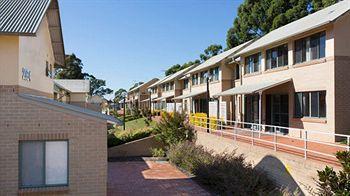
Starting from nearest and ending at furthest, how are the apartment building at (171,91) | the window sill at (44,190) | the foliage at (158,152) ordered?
the window sill at (44,190) → the foliage at (158,152) → the apartment building at (171,91)

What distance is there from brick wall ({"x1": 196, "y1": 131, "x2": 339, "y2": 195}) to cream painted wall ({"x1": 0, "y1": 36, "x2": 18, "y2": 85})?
371 inches

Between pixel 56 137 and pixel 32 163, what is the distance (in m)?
1.00

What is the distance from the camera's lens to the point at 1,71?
11109 millimetres

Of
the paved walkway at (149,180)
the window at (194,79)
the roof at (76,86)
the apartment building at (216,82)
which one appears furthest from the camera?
the roof at (76,86)

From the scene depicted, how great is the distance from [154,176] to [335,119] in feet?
29.5

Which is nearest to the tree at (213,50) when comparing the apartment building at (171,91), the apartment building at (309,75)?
the apartment building at (171,91)

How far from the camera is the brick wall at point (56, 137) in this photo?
10414 millimetres

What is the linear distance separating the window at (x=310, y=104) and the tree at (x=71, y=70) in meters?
76.8

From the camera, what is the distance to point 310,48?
1889 centimetres

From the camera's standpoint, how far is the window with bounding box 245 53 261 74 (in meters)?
25.3

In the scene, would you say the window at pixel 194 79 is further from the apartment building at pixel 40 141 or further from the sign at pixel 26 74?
the apartment building at pixel 40 141

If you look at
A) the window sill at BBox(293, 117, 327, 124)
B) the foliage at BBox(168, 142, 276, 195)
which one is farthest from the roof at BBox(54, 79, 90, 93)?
the window sill at BBox(293, 117, 327, 124)

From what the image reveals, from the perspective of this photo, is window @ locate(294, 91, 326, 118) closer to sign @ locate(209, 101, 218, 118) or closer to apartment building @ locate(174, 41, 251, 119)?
apartment building @ locate(174, 41, 251, 119)

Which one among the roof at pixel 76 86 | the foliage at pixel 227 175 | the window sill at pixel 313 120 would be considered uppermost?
the roof at pixel 76 86
